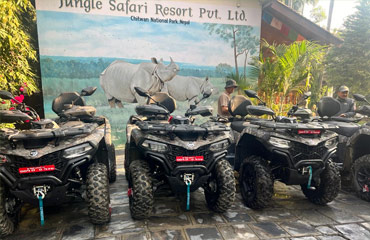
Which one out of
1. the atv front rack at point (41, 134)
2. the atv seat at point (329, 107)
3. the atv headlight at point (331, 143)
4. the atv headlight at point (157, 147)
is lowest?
the atv headlight at point (331, 143)

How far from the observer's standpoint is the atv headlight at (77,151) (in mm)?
2663

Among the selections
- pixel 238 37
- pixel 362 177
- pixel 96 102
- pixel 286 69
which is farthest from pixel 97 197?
pixel 238 37

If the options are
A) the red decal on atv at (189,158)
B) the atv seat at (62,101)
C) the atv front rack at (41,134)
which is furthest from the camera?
the atv seat at (62,101)

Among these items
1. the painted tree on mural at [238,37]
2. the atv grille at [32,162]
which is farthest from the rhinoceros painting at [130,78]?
the atv grille at [32,162]

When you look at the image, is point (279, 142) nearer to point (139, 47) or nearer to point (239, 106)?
point (239, 106)

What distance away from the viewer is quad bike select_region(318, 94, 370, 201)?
13.1ft

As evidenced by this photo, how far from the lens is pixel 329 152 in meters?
3.34

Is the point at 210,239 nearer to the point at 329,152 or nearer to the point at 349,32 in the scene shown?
the point at 329,152

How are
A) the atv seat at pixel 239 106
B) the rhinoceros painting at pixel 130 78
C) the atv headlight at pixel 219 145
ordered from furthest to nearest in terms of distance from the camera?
the rhinoceros painting at pixel 130 78, the atv seat at pixel 239 106, the atv headlight at pixel 219 145

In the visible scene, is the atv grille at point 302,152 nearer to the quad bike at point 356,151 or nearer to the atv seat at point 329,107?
the quad bike at point 356,151

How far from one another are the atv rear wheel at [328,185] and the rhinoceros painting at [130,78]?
5.18 meters

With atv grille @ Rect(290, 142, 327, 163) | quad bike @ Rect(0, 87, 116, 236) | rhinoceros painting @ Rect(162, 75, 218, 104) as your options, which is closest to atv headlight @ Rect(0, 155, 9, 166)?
quad bike @ Rect(0, 87, 116, 236)

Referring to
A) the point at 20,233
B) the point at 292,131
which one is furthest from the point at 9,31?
the point at 292,131

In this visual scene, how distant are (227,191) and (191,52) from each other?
563 cm
